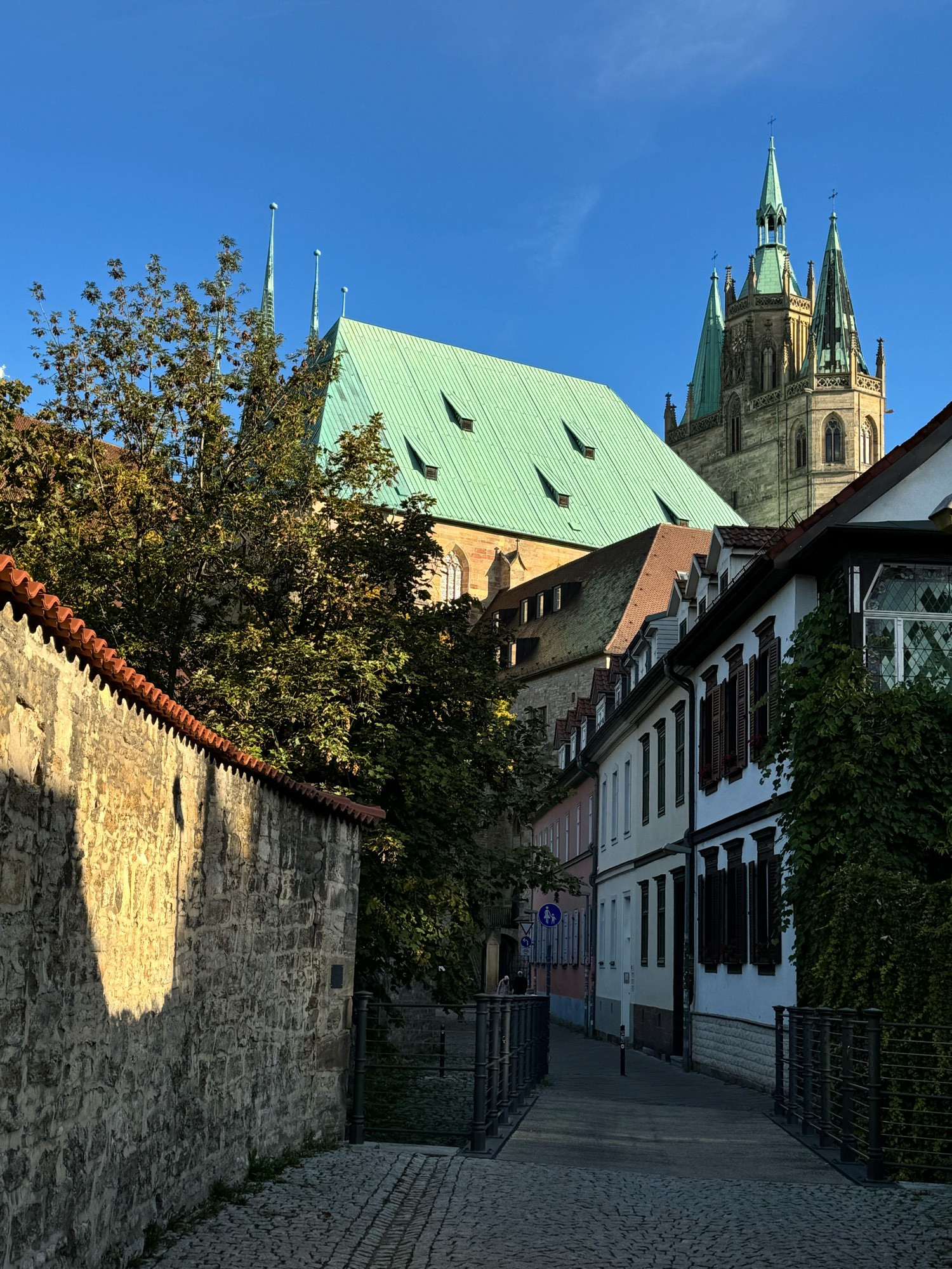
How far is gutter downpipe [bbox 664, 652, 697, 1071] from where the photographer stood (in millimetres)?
23406

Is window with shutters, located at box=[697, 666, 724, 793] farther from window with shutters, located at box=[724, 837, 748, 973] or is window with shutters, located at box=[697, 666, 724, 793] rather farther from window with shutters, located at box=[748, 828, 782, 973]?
window with shutters, located at box=[748, 828, 782, 973]

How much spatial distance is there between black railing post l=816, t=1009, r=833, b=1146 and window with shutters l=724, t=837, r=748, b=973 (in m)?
6.99

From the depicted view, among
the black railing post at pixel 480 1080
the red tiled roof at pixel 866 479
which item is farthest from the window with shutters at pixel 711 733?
the black railing post at pixel 480 1080

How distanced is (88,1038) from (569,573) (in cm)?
5788

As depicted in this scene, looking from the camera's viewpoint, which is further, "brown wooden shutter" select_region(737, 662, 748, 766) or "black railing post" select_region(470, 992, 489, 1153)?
"brown wooden shutter" select_region(737, 662, 748, 766)

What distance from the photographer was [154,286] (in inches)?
795

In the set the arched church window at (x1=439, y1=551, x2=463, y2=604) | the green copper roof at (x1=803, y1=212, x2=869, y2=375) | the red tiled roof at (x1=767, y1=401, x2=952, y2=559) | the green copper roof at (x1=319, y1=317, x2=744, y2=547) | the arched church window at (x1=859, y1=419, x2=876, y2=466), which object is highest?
the green copper roof at (x1=803, y1=212, x2=869, y2=375)

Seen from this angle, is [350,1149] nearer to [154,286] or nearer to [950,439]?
[950,439]

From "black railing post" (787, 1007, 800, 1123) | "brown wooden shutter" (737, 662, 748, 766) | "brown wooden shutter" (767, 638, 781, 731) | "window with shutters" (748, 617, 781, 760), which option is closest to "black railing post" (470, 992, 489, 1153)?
"black railing post" (787, 1007, 800, 1123)

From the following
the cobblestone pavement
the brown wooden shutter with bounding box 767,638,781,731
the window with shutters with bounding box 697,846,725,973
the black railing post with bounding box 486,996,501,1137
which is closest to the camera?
the cobblestone pavement

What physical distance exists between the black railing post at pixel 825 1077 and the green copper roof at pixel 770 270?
3838 inches

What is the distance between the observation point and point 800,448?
99500mm

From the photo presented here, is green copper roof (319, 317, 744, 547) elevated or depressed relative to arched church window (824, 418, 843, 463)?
depressed

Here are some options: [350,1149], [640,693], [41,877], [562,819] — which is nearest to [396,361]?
[562,819]
